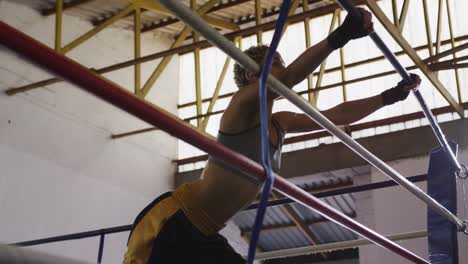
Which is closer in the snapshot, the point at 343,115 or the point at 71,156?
the point at 343,115

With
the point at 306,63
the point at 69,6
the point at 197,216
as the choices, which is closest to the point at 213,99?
the point at 69,6

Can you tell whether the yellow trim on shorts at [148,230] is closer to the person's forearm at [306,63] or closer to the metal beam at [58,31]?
the person's forearm at [306,63]

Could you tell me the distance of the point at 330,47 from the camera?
196 cm

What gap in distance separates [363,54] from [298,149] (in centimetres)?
164

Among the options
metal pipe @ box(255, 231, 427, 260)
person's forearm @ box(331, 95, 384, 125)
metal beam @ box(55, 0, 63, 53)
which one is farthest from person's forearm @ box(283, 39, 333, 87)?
metal beam @ box(55, 0, 63, 53)

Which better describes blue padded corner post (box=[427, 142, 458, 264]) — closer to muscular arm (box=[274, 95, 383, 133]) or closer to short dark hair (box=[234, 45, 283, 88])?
muscular arm (box=[274, 95, 383, 133])

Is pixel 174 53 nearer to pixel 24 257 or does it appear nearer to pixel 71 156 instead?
pixel 71 156

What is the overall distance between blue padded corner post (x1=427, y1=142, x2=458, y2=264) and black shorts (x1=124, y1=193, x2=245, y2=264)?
1.15 m

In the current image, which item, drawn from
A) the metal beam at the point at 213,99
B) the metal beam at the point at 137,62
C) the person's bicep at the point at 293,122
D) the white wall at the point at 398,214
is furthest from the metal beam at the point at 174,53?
the person's bicep at the point at 293,122

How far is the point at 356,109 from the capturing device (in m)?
2.69

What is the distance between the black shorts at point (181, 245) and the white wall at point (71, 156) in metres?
6.16

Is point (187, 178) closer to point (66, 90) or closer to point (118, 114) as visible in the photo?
point (118, 114)

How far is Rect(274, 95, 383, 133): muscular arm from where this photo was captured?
2486 millimetres

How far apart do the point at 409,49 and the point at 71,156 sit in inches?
179
